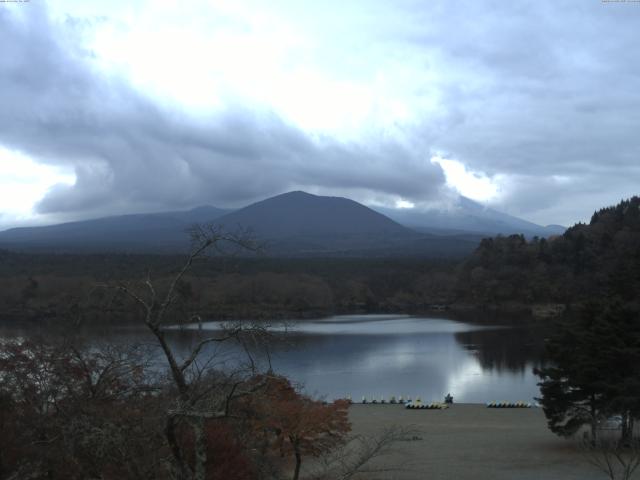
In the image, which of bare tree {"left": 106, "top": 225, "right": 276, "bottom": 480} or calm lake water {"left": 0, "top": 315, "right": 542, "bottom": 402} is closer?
bare tree {"left": 106, "top": 225, "right": 276, "bottom": 480}

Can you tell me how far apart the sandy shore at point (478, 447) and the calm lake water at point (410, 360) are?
283cm

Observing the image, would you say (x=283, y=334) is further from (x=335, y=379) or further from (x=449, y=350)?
(x=449, y=350)

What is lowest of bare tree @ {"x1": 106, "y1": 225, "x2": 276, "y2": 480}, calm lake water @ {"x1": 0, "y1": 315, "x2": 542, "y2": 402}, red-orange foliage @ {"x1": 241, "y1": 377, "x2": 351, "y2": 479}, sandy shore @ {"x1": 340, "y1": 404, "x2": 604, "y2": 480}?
calm lake water @ {"x1": 0, "y1": 315, "x2": 542, "y2": 402}

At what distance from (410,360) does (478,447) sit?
16271mm

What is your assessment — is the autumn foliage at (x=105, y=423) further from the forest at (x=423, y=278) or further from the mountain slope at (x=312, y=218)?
the mountain slope at (x=312, y=218)

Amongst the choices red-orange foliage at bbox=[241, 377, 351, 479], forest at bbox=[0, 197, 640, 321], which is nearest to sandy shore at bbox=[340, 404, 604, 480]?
red-orange foliage at bbox=[241, 377, 351, 479]

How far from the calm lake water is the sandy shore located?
2.83 m

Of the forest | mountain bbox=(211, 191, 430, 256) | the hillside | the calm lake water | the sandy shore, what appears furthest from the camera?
mountain bbox=(211, 191, 430, 256)

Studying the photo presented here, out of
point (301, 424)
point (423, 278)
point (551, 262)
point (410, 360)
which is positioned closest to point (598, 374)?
point (301, 424)

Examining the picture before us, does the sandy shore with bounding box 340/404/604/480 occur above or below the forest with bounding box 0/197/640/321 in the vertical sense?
below

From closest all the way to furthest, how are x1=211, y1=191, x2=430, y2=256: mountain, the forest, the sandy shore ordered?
the sandy shore < the forest < x1=211, y1=191, x2=430, y2=256: mountain

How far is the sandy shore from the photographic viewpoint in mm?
10820

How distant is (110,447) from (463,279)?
60367mm

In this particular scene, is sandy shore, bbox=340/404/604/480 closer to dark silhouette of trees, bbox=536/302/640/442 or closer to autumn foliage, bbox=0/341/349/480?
dark silhouette of trees, bbox=536/302/640/442
